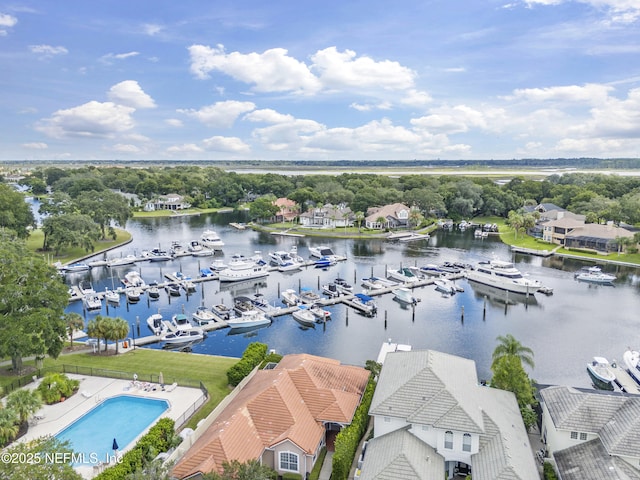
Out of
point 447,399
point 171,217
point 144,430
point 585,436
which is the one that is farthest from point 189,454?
point 171,217

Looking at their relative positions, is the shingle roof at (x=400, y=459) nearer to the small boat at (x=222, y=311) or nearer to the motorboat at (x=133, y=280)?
the small boat at (x=222, y=311)

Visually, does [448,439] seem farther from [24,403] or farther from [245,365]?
[24,403]

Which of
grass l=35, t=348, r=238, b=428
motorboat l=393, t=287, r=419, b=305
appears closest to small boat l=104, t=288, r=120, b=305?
grass l=35, t=348, r=238, b=428

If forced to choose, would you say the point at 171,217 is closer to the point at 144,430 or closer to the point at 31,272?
the point at 31,272

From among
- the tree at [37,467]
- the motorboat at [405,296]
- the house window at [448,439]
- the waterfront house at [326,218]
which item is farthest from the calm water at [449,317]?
the waterfront house at [326,218]

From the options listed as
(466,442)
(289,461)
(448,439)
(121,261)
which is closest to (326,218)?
(121,261)

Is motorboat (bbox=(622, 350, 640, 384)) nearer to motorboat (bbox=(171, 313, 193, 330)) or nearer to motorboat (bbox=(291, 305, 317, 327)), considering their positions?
motorboat (bbox=(291, 305, 317, 327))
